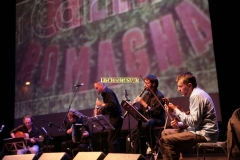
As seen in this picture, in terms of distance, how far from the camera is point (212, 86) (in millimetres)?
5762

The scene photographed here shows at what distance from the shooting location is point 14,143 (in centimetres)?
640

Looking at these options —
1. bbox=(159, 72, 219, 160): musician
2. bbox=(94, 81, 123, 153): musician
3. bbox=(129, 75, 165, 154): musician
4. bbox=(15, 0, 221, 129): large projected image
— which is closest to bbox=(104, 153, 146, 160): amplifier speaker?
bbox=(159, 72, 219, 160): musician

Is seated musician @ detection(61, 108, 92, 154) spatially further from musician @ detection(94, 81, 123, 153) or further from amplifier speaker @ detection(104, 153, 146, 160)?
amplifier speaker @ detection(104, 153, 146, 160)

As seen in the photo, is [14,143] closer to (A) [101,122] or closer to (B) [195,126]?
Answer: (A) [101,122]

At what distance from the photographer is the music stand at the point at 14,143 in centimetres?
638

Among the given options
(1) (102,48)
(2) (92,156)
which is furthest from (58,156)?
(1) (102,48)

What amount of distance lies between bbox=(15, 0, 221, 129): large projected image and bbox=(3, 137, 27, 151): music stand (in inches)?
53.2

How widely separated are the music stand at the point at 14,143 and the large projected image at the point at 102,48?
→ 1.35 m

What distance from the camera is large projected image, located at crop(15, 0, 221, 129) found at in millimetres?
6062

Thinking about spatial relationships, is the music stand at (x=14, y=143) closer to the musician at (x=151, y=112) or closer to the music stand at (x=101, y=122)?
the music stand at (x=101, y=122)

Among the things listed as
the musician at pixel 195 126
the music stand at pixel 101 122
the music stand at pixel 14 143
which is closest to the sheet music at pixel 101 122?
the music stand at pixel 101 122

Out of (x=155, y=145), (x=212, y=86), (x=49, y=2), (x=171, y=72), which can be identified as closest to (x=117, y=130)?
(x=155, y=145)

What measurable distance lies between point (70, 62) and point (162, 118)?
3.46 meters

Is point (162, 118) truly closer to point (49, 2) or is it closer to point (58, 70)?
point (58, 70)
